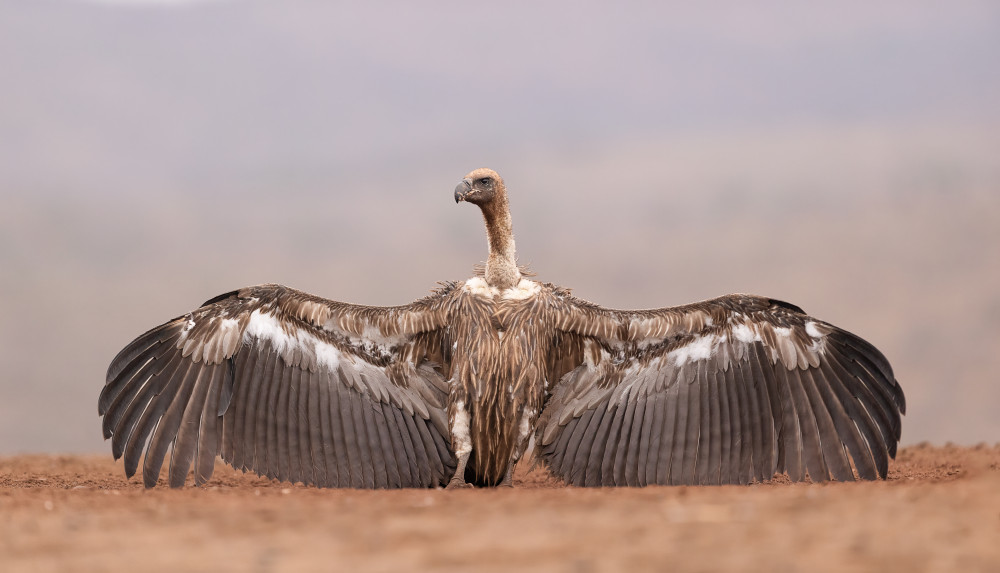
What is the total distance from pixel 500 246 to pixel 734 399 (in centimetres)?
269

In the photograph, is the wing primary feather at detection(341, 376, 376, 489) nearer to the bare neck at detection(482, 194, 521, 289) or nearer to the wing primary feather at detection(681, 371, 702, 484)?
the bare neck at detection(482, 194, 521, 289)

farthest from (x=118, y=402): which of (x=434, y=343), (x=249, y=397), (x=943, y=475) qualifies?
(x=943, y=475)

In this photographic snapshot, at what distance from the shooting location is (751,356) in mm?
8961

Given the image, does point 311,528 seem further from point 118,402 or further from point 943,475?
point 943,475

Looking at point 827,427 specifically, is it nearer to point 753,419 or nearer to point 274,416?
point 753,419

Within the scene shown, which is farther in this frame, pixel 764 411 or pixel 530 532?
pixel 764 411

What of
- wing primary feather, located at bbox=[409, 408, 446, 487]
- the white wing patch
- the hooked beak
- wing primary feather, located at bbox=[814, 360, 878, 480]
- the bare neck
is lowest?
wing primary feather, located at bbox=[409, 408, 446, 487]

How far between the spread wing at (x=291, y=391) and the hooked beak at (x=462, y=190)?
89cm

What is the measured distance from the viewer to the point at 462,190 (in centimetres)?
927

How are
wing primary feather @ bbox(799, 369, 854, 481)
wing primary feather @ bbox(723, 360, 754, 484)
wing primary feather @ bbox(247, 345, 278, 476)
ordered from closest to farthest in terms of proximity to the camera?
wing primary feather @ bbox(799, 369, 854, 481) → wing primary feather @ bbox(723, 360, 754, 484) → wing primary feather @ bbox(247, 345, 278, 476)

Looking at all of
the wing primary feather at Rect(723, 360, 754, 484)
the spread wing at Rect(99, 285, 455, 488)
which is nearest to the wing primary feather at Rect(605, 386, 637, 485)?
the wing primary feather at Rect(723, 360, 754, 484)

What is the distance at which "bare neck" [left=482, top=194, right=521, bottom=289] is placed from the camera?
368 inches

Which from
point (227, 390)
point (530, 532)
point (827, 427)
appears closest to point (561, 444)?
point (827, 427)

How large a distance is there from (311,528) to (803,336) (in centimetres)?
529
